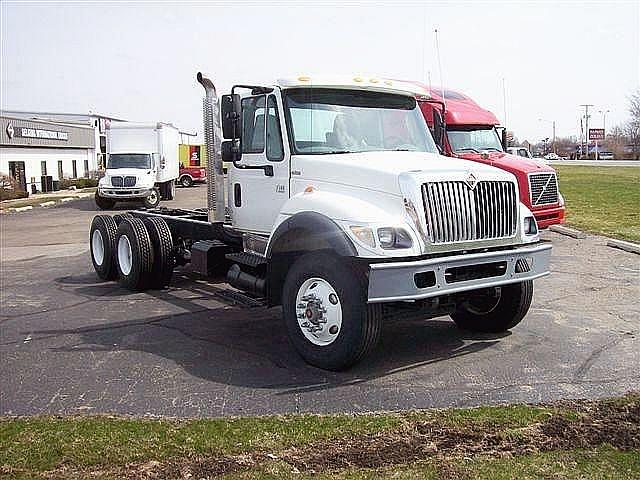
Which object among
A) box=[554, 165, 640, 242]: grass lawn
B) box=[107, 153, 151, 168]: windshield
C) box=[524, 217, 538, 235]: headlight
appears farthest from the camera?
box=[107, 153, 151, 168]: windshield

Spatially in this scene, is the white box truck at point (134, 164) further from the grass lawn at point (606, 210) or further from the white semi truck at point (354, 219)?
the white semi truck at point (354, 219)

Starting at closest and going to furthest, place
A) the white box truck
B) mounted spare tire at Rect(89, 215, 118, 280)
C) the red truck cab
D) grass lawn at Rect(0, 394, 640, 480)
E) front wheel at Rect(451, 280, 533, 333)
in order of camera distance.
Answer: grass lawn at Rect(0, 394, 640, 480)
front wheel at Rect(451, 280, 533, 333)
mounted spare tire at Rect(89, 215, 118, 280)
the white box truck
the red truck cab

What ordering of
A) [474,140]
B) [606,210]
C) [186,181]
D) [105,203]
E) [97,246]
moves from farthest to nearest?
[186,181] < [105,203] < [606,210] < [474,140] < [97,246]

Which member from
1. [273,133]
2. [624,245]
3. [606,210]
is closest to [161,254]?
[273,133]

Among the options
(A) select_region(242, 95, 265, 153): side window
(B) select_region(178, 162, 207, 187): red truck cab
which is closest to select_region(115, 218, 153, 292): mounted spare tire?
(A) select_region(242, 95, 265, 153): side window

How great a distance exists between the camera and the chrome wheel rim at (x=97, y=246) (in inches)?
451

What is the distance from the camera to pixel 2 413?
18.1 ft

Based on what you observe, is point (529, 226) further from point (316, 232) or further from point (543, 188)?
point (543, 188)

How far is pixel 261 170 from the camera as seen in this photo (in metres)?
7.77

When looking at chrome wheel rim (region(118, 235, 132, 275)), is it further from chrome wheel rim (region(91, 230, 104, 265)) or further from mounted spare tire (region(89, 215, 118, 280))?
chrome wheel rim (region(91, 230, 104, 265))

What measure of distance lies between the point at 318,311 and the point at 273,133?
209cm

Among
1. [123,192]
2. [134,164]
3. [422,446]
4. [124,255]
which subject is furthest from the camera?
[134,164]

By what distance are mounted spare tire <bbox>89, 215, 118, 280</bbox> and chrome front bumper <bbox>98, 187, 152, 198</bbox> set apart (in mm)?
18067

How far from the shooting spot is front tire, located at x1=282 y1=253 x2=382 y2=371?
6.11 m
